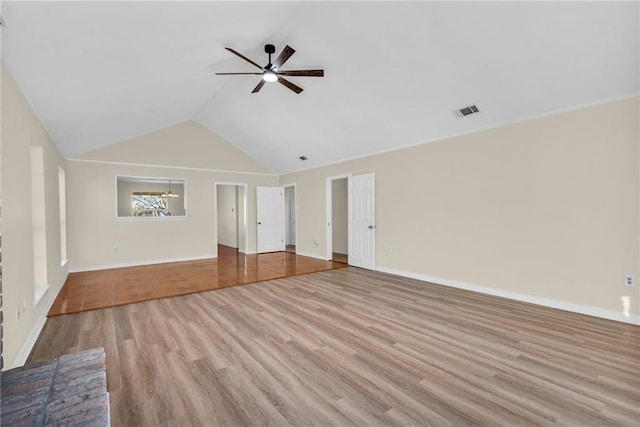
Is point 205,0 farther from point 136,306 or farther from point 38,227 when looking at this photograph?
point 136,306

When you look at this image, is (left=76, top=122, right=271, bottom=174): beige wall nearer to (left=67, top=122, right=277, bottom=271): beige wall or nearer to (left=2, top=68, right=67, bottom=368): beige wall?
(left=67, top=122, right=277, bottom=271): beige wall

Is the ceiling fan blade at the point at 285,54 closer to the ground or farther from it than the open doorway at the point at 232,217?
farther from it

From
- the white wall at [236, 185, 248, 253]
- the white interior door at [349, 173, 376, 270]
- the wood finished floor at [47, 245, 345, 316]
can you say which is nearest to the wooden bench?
the wood finished floor at [47, 245, 345, 316]

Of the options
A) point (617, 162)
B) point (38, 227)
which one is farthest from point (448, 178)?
point (38, 227)

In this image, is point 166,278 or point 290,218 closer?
point 166,278

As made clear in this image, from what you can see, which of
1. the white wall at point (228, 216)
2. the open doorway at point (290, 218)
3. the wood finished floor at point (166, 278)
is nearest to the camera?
the wood finished floor at point (166, 278)

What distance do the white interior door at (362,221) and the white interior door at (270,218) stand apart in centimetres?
300

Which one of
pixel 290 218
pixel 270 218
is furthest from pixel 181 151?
pixel 290 218

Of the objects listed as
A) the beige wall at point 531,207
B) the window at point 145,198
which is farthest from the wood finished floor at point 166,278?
the window at point 145,198

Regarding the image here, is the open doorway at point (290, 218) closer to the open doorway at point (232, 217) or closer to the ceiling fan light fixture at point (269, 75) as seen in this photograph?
the open doorway at point (232, 217)

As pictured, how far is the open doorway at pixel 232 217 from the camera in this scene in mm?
8688

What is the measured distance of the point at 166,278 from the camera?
215 inches

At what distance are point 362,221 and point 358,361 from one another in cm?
406

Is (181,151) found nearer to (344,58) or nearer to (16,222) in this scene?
(344,58)
